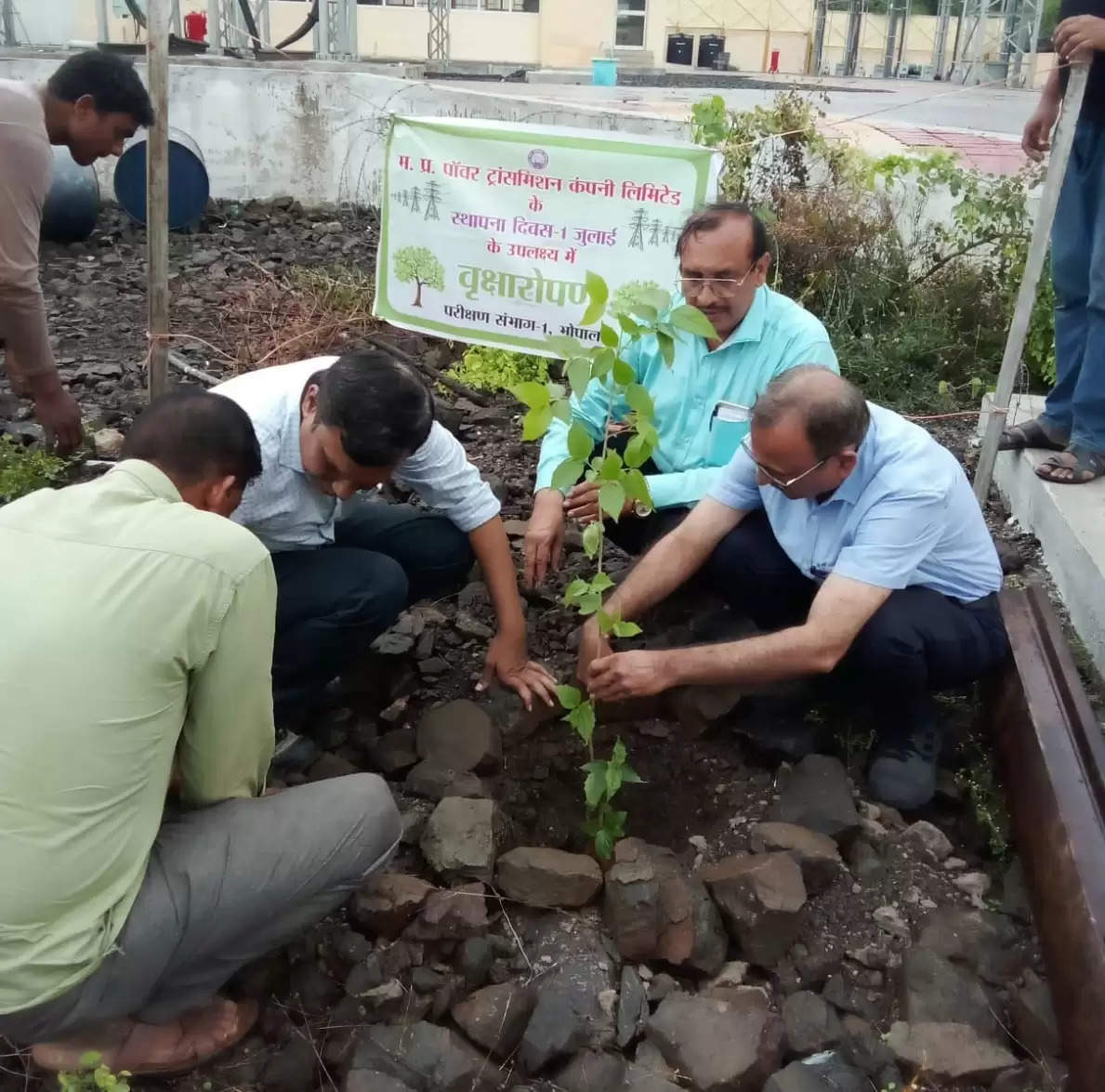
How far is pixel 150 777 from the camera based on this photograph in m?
1.71

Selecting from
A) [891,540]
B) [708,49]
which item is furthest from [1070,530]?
[708,49]

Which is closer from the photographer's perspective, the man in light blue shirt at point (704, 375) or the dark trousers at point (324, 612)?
the dark trousers at point (324, 612)

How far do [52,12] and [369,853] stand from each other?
15.4m

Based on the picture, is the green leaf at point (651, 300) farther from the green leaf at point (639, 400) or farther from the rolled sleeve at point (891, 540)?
the rolled sleeve at point (891, 540)

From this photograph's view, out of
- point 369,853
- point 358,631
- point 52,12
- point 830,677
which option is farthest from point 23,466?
point 52,12

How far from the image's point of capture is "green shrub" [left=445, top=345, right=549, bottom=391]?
202 inches

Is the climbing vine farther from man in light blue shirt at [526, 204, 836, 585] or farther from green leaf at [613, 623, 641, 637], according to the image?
man in light blue shirt at [526, 204, 836, 585]

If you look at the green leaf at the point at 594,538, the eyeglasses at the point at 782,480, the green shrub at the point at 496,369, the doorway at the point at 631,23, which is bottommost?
the green shrub at the point at 496,369

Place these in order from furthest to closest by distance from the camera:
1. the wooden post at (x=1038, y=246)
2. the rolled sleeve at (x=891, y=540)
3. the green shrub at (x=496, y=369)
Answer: the green shrub at (x=496, y=369), the wooden post at (x=1038, y=246), the rolled sleeve at (x=891, y=540)

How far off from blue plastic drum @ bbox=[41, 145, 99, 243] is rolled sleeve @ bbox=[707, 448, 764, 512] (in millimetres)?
6008

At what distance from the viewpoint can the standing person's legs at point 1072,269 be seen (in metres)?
3.51

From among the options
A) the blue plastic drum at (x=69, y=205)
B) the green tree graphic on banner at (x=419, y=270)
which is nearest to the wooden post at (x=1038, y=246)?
the green tree graphic on banner at (x=419, y=270)

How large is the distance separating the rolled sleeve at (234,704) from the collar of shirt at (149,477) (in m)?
0.21

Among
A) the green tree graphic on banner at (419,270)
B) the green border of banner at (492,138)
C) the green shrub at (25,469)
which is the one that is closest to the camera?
the green shrub at (25,469)
